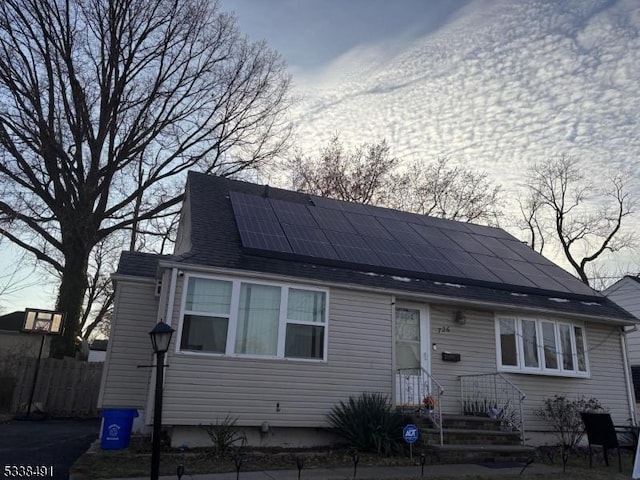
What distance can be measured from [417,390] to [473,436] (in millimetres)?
1464

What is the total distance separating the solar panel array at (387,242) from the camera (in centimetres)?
1035

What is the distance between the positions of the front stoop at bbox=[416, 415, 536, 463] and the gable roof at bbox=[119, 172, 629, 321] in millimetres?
2482

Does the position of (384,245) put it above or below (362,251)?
above

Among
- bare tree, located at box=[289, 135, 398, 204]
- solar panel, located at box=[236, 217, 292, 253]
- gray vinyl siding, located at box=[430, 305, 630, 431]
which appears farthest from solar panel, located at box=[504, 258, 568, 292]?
bare tree, located at box=[289, 135, 398, 204]

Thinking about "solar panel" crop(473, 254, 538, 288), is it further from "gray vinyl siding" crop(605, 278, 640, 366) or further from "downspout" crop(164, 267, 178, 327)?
"gray vinyl siding" crop(605, 278, 640, 366)

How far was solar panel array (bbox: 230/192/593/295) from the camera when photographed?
408 inches

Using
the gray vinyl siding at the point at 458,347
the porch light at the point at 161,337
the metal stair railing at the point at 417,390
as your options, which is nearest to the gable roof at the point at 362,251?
the gray vinyl siding at the point at 458,347

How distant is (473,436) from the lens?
867cm

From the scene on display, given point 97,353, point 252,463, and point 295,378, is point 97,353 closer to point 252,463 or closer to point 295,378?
point 295,378

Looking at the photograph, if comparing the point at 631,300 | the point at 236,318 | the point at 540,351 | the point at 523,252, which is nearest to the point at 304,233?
the point at 236,318

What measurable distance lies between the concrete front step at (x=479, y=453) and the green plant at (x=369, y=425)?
62 centimetres

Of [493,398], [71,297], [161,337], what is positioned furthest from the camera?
[71,297]

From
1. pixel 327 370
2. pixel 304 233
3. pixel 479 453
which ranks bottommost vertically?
pixel 479 453

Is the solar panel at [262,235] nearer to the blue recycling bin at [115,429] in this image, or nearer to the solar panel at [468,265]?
the blue recycling bin at [115,429]
